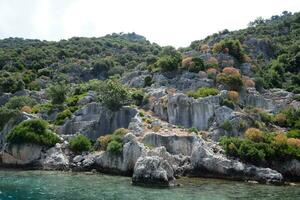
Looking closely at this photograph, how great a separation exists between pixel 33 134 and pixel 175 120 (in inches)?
814

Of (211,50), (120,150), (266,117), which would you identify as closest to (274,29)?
(211,50)

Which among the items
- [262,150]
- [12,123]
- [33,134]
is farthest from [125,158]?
[12,123]

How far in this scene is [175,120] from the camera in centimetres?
6494

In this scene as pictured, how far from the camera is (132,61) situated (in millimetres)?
123625

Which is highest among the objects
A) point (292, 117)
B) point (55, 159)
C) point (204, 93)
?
point (204, 93)

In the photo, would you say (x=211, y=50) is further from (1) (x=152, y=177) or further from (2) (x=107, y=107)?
(1) (x=152, y=177)

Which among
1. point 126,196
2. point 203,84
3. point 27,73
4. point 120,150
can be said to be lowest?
point 126,196

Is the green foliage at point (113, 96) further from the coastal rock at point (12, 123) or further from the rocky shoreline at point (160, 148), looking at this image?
the coastal rock at point (12, 123)

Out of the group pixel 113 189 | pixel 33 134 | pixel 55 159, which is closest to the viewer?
pixel 113 189

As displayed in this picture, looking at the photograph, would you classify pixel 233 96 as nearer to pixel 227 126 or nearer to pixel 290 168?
pixel 227 126

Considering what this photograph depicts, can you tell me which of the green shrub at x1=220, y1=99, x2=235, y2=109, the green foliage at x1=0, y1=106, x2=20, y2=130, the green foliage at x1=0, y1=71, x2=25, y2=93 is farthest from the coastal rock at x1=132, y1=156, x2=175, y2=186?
the green foliage at x1=0, y1=71, x2=25, y2=93

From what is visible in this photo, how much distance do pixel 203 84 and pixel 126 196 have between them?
3925 centimetres

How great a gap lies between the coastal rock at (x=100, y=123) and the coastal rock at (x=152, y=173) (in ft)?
58.6

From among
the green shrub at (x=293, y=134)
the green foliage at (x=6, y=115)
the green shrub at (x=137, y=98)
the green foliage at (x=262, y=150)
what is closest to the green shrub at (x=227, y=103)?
the green shrub at (x=293, y=134)
